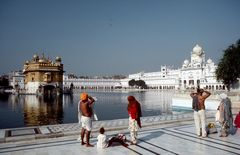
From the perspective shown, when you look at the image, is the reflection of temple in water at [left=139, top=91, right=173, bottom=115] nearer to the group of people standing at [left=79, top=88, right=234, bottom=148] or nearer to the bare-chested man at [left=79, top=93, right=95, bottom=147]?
the group of people standing at [left=79, top=88, right=234, bottom=148]

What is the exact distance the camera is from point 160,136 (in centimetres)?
949

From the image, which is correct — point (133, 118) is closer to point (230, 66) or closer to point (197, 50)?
point (230, 66)

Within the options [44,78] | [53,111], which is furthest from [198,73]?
[53,111]

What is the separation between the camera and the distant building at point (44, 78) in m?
57.1

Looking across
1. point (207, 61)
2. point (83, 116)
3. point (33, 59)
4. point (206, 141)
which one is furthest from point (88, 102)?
point (207, 61)

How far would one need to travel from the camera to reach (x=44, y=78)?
57.4m

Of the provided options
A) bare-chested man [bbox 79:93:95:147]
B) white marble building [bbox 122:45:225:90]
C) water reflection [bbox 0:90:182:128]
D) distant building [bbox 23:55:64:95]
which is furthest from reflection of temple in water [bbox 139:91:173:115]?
white marble building [bbox 122:45:225:90]

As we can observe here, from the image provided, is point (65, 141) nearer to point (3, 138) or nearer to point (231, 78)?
point (3, 138)

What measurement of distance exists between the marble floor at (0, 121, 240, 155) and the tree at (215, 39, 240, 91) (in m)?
28.4

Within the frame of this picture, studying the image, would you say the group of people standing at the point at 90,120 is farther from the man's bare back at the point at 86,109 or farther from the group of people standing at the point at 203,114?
the group of people standing at the point at 203,114

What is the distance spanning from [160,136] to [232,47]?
107 ft

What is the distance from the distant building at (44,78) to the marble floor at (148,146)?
163 feet

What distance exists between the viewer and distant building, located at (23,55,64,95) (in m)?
57.1

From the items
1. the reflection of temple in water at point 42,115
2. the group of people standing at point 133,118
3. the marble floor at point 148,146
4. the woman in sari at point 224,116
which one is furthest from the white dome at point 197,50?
the woman in sari at point 224,116
